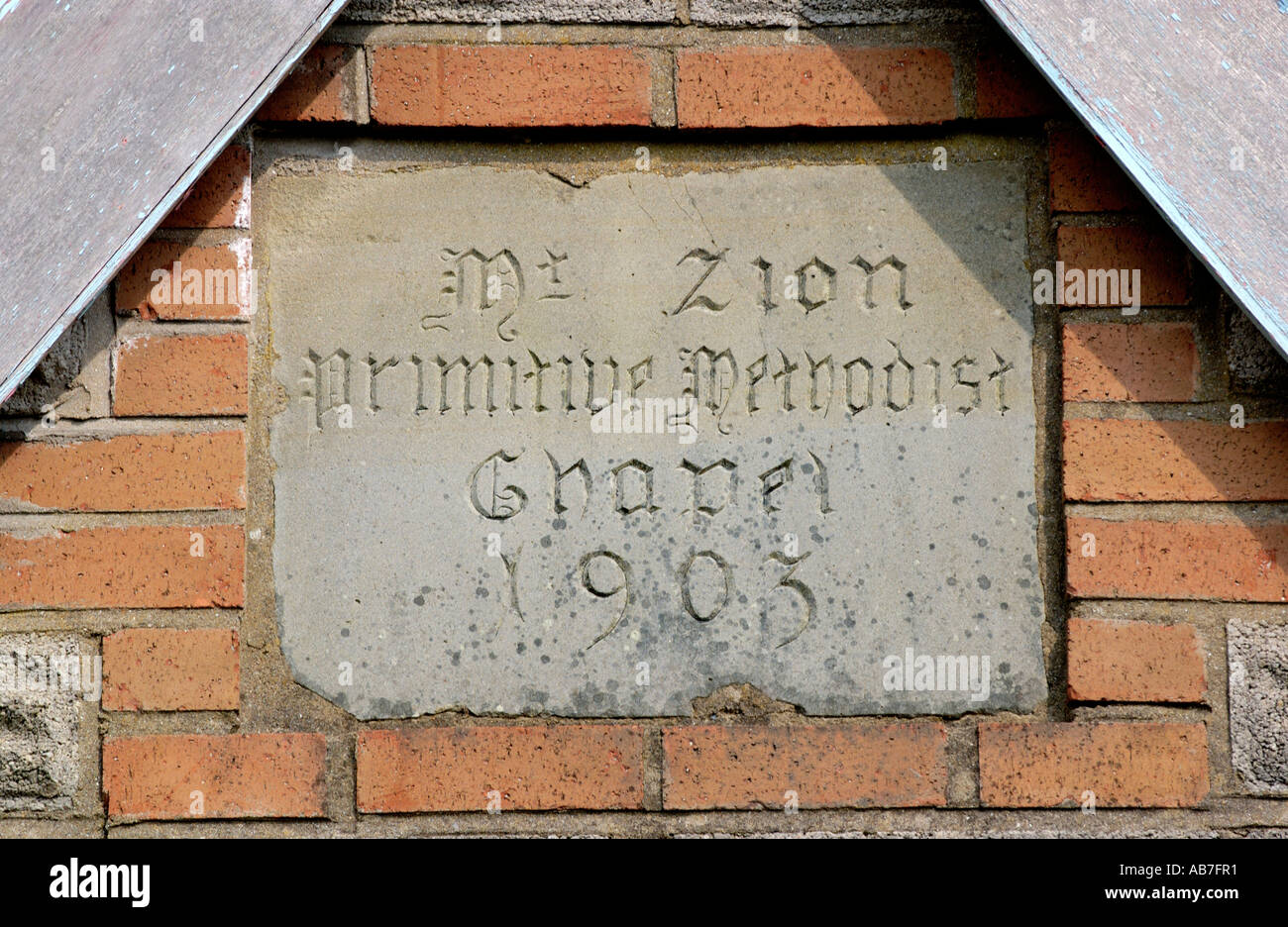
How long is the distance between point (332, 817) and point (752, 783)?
0.54 metres

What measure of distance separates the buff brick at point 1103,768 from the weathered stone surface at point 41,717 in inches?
45.5

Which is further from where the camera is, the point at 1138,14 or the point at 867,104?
the point at 867,104

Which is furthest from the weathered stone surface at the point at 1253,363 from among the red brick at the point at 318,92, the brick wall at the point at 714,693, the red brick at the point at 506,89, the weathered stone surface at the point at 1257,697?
the red brick at the point at 318,92

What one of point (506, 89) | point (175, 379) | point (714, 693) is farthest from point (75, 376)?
point (714, 693)

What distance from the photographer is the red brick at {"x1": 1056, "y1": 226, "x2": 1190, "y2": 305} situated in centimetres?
134

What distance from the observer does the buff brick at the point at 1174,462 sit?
1.31 metres

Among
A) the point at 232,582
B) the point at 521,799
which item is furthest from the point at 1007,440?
the point at 232,582

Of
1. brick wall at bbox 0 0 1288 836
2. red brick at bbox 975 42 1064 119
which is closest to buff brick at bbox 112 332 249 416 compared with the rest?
brick wall at bbox 0 0 1288 836

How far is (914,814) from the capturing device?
1.31m

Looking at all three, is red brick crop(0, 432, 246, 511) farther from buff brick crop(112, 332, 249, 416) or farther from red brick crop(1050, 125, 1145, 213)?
red brick crop(1050, 125, 1145, 213)

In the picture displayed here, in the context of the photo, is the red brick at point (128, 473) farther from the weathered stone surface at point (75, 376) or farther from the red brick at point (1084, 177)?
the red brick at point (1084, 177)

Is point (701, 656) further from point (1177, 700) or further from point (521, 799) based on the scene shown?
point (1177, 700)

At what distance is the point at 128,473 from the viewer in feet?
4.37

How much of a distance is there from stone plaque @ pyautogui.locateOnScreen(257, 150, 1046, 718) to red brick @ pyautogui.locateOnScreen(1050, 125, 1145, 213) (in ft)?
0.21
